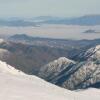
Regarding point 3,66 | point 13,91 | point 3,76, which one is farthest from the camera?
point 3,66

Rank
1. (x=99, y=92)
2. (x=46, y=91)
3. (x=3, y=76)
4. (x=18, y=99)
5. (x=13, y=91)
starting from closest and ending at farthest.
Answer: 1. (x=18, y=99)
2. (x=13, y=91)
3. (x=46, y=91)
4. (x=3, y=76)
5. (x=99, y=92)

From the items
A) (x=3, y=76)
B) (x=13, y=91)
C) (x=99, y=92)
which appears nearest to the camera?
(x=13, y=91)

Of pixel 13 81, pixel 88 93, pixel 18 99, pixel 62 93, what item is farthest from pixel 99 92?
pixel 18 99

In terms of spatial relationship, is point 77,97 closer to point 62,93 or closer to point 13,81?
point 62,93

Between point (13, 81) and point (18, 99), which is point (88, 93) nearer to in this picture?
point (13, 81)

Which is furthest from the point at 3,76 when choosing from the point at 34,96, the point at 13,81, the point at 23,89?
the point at 34,96

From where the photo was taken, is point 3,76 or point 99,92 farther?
point 99,92

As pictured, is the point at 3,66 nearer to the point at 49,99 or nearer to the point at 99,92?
the point at 99,92

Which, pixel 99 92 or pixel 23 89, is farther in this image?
pixel 99 92

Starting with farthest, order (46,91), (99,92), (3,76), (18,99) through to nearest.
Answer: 1. (99,92)
2. (3,76)
3. (46,91)
4. (18,99)
